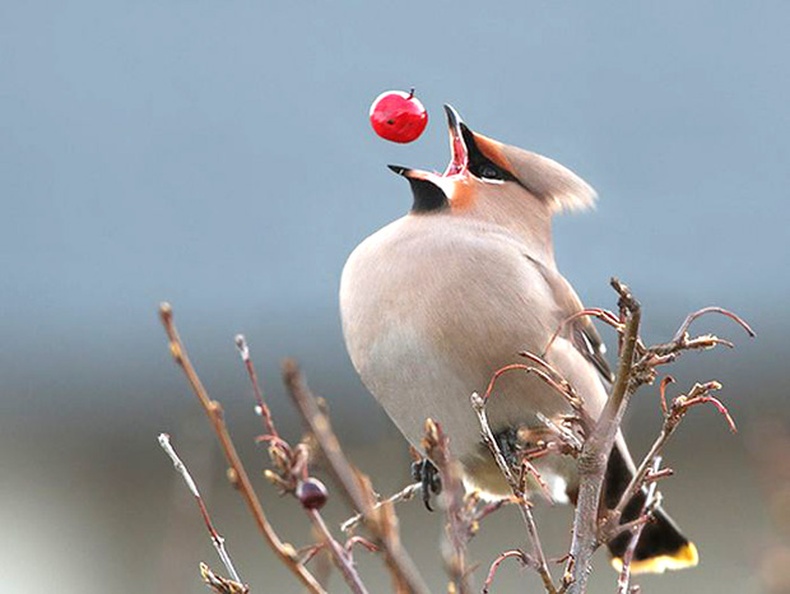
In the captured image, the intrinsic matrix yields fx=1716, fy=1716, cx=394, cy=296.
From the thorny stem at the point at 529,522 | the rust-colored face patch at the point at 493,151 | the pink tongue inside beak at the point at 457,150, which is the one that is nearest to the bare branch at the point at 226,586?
the thorny stem at the point at 529,522

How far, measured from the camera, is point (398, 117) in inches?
132

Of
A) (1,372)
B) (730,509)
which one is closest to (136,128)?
(1,372)

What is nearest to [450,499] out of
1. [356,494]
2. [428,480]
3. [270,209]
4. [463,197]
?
[356,494]

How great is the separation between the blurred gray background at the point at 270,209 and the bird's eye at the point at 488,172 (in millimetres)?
3559

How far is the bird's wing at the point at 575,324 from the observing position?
3.89m

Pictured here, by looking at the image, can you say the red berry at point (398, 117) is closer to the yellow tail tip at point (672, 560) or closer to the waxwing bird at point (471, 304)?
the waxwing bird at point (471, 304)

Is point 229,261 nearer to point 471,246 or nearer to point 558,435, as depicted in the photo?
point 471,246

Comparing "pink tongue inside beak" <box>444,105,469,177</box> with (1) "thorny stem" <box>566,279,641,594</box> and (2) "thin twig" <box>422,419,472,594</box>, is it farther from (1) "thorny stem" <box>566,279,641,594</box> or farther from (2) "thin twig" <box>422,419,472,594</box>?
(2) "thin twig" <box>422,419,472,594</box>

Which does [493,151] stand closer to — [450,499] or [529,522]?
[529,522]

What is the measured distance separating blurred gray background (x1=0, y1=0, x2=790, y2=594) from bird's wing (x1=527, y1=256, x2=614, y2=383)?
3.42 m

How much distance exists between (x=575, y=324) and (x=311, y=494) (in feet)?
6.66

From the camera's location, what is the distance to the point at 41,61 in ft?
36.8

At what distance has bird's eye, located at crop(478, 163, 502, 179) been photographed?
404 cm

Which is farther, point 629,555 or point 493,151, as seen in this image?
point 493,151
